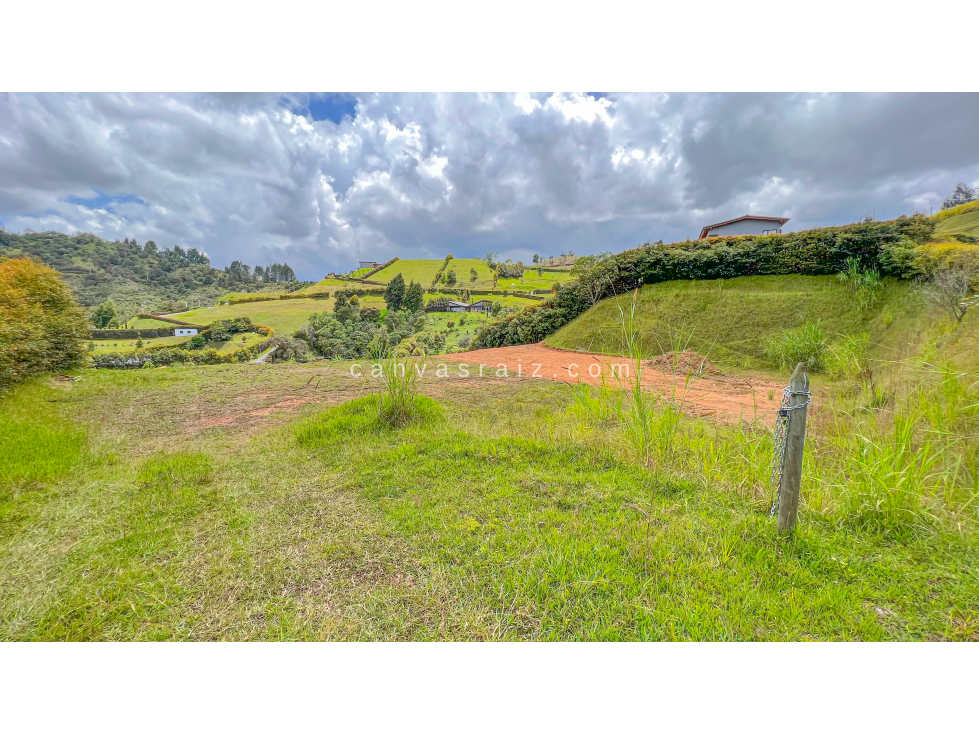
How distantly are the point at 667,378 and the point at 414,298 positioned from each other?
1548cm

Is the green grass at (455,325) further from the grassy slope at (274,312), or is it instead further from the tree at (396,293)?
the grassy slope at (274,312)

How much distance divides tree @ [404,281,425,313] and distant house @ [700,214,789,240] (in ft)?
53.3

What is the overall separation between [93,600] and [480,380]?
5866mm

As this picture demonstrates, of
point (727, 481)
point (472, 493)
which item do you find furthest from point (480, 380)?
point (727, 481)

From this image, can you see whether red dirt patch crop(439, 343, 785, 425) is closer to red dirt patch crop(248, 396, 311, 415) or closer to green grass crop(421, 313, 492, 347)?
red dirt patch crop(248, 396, 311, 415)

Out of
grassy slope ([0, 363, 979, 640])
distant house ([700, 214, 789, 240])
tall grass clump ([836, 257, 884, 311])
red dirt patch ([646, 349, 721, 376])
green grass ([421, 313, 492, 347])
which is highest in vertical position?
distant house ([700, 214, 789, 240])

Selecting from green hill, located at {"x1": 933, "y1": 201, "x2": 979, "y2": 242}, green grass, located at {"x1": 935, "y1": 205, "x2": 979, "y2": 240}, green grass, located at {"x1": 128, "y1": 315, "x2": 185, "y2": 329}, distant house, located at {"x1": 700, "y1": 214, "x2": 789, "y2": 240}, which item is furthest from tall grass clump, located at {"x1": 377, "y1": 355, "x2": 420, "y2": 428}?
distant house, located at {"x1": 700, "y1": 214, "x2": 789, "y2": 240}

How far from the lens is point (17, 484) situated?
2855mm

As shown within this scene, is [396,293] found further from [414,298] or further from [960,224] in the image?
[960,224]

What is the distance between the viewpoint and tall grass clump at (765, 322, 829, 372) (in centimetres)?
727
